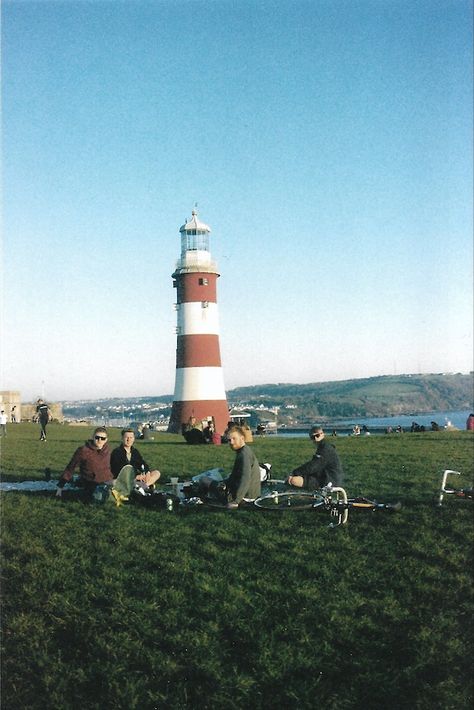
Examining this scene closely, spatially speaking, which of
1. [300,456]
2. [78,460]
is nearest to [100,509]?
[78,460]

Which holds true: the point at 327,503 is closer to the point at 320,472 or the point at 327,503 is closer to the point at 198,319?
the point at 320,472

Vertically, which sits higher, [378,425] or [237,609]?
[237,609]

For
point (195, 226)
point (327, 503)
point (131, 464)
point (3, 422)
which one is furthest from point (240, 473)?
point (195, 226)

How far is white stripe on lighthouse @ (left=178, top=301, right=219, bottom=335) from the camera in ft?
128

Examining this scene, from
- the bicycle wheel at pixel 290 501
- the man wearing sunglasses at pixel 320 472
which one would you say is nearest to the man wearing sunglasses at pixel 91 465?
the bicycle wheel at pixel 290 501

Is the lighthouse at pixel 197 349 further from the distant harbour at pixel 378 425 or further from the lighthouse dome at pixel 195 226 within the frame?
the distant harbour at pixel 378 425

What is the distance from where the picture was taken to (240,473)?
961 centimetres

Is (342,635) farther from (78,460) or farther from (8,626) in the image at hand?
(78,460)

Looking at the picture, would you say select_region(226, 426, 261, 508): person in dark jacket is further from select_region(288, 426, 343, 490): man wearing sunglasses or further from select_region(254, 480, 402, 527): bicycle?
select_region(288, 426, 343, 490): man wearing sunglasses

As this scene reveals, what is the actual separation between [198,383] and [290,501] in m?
28.7

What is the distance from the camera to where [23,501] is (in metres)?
10.6

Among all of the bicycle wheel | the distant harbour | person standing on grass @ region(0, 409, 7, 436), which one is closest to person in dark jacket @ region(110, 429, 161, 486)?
the bicycle wheel

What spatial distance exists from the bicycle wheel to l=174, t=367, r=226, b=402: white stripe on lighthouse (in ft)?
92.2

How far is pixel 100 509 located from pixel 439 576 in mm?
5574
